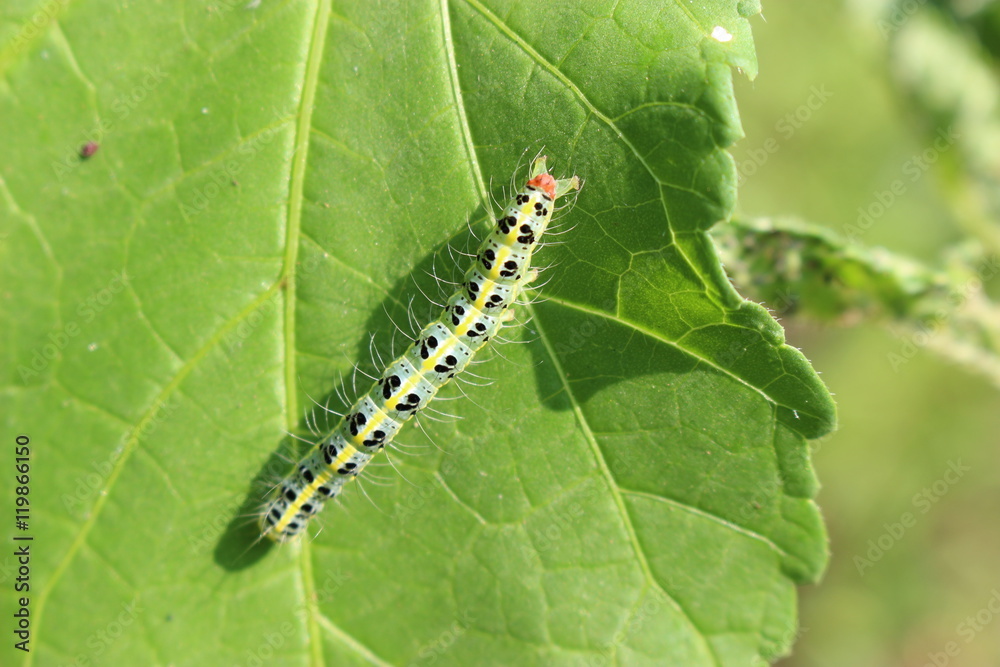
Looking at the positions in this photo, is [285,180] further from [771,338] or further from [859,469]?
[859,469]

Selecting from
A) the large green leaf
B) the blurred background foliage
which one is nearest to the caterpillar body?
the large green leaf

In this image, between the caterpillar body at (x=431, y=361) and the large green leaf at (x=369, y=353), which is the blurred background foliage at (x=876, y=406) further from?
the caterpillar body at (x=431, y=361)

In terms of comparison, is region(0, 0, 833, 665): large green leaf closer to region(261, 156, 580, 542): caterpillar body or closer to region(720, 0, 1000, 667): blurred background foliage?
region(261, 156, 580, 542): caterpillar body

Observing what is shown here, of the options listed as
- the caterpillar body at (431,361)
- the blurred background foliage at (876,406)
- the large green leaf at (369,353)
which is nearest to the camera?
the large green leaf at (369,353)

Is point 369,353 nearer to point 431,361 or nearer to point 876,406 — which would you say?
point 431,361

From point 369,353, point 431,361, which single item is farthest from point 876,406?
point 369,353

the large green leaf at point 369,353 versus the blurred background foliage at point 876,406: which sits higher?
the blurred background foliage at point 876,406

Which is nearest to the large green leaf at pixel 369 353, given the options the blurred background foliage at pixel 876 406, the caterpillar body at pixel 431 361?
the caterpillar body at pixel 431 361

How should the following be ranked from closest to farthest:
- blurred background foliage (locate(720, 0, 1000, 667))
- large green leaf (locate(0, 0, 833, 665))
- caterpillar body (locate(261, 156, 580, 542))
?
large green leaf (locate(0, 0, 833, 665)) → caterpillar body (locate(261, 156, 580, 542)) → blurred background foliage (locate(720, 0, 1000, 667))
